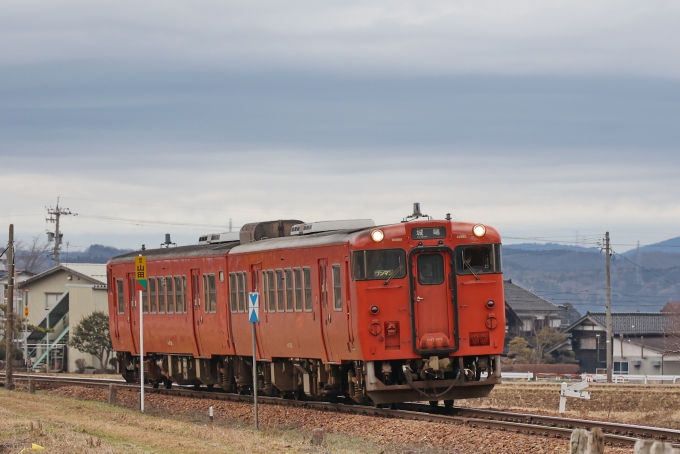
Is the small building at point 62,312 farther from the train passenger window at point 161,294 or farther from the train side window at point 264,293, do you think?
the train side window at point 264,293

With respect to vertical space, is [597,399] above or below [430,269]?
below

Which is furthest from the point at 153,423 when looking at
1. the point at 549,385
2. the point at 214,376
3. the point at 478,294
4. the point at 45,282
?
the point at 45,282

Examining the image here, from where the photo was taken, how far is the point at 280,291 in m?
25.6

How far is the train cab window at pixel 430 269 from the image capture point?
22062 mm

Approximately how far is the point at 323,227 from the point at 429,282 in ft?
13.5

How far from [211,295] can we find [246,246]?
250 cm

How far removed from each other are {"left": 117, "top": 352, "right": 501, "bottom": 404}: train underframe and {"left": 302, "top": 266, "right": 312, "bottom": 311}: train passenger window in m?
1.22

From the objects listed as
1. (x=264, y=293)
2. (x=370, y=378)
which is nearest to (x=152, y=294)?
(x=264, y=293)

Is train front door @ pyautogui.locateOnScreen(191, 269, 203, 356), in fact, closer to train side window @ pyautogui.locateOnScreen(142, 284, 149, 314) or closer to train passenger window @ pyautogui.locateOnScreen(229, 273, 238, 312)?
train passenger window @ pyautogui.locateOnScreen(229, 273, 238, 312)

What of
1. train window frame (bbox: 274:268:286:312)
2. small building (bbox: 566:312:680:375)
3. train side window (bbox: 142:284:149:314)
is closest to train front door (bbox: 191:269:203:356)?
train side window (bbox: 142:284:149:314)

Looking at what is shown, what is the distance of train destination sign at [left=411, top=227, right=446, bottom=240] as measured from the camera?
22.0m

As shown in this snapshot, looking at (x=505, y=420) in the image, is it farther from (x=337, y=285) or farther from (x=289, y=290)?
(x=289, y=290)

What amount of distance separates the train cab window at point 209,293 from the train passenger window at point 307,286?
17.4ft

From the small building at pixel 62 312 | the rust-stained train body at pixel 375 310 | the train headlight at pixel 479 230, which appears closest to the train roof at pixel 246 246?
the rust-stained train body at pixel 375 310
